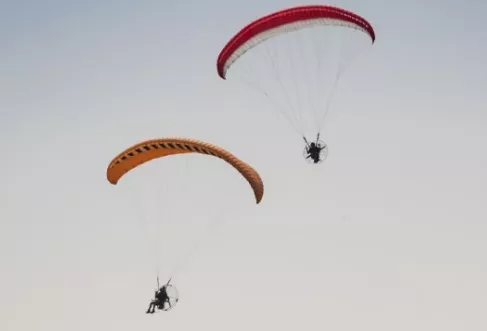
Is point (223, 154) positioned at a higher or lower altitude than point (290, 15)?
lower

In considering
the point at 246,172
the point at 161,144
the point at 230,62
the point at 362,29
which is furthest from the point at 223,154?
the point at 362,29

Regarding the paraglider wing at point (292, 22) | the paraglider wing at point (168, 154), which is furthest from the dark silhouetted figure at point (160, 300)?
the paraglider wing at point (292, 22)

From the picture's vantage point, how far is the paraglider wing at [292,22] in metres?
23.1

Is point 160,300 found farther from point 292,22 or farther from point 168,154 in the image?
point 292,22

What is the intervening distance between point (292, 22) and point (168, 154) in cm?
763

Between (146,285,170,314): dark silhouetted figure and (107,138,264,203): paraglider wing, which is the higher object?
(107,138,264,203): paraglider wing

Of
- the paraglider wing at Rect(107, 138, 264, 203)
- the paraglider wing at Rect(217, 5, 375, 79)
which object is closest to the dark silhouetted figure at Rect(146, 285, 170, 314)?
the paraglider wing at Rect(107, 138, 264, 203)

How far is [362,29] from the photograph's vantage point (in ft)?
78.7

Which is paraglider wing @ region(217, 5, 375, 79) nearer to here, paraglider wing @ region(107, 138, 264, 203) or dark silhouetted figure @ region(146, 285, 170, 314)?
paraglider wing @ region(107, 138, 264, 203)

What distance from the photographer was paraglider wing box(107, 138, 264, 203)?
22.9m

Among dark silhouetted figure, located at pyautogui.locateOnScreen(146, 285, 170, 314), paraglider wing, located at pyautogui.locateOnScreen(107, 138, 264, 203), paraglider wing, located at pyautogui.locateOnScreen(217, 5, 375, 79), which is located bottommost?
dark silhouetted figure, located at pyautogui.locateOnScreen(146, 285, 170, 314)

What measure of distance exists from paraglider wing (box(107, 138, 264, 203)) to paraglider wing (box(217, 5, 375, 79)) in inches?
180

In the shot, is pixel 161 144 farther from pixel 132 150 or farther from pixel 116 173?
pixel 116 173

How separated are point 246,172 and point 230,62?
5038 millimetres
